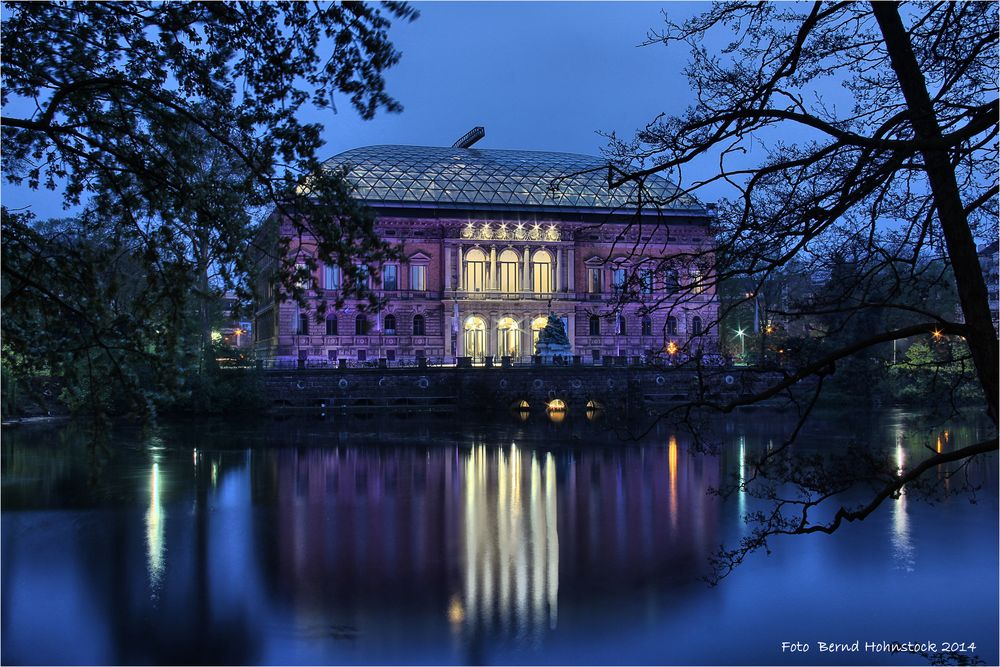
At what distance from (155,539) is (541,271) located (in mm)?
51748

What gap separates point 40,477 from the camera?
91.6 feet

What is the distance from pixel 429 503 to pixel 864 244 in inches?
755

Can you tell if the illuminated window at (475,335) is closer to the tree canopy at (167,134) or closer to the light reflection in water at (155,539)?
the light reflection in water at (155,539)

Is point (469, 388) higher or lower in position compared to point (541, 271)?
lower

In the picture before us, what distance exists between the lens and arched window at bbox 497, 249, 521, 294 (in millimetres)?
69250

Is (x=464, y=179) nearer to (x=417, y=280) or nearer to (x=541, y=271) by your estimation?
(x=417, y=280)

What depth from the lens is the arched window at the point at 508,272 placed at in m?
69.2

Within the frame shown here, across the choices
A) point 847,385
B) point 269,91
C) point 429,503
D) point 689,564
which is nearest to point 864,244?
point 269,91

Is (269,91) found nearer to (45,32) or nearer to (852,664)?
(45,32)

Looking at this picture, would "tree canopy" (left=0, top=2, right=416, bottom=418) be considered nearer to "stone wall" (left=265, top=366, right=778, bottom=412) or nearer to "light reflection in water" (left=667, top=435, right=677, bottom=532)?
"light reflection in water" (left=667, top=435, right=677, bottom=532)

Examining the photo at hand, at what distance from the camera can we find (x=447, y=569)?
18484 mm

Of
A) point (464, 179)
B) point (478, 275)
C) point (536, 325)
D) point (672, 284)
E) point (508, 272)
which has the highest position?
point (464, 179)

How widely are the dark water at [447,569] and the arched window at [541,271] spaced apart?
38710 millimetres

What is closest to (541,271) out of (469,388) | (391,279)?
(391,279)
